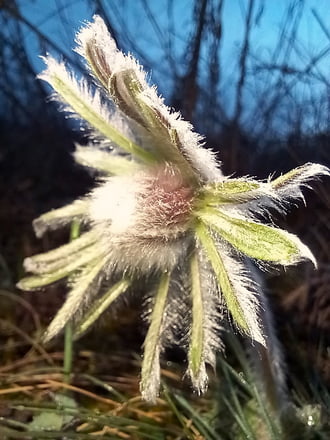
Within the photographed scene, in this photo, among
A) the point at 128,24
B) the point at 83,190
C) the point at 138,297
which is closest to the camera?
the point at 138,297

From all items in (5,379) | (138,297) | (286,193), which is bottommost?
(5,379)

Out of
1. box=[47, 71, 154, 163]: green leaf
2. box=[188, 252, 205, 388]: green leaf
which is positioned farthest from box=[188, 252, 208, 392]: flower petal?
box=[47, 71, 154, 163]: green leaf

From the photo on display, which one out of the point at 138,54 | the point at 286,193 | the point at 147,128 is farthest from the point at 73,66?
the point at 286,193

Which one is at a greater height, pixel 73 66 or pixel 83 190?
pixel 73 66

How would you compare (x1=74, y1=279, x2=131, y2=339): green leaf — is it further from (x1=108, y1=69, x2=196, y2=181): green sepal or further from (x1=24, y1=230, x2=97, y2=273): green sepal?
(x1=108, y1=69, x2=196, y2=181): green sepal

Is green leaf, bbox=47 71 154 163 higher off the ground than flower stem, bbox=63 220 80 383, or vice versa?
green leaf, bbox=47 71 154 163

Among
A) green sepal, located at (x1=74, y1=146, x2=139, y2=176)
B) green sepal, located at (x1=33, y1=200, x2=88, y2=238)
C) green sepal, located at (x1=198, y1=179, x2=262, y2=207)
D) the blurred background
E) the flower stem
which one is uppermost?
the blurred background

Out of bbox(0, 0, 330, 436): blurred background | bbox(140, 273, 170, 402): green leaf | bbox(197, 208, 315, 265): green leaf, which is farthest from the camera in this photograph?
bbox(0, 0, 330, 436): blurred background

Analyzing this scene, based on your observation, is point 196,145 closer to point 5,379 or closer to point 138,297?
point 138,297

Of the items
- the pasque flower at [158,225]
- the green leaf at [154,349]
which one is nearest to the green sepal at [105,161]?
the pasque flower at [158,225]
